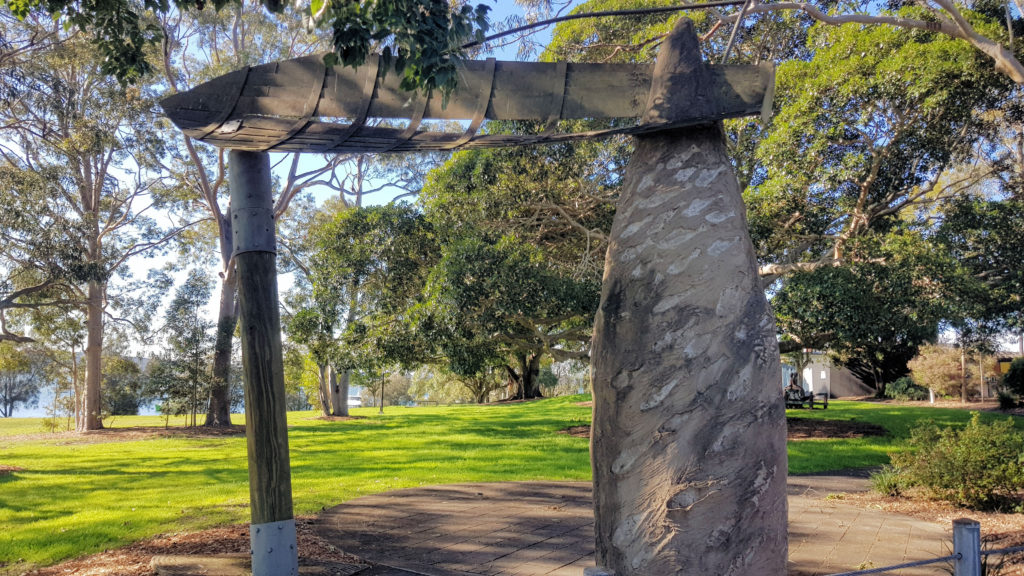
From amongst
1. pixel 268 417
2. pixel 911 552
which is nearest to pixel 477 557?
pixel 268 417

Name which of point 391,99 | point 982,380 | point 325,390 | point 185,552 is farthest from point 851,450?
point 325,390

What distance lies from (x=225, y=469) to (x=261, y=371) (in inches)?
374

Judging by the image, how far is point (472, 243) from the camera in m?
12.5

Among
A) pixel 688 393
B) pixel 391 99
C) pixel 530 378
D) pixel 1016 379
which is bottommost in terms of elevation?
pixel 530 378

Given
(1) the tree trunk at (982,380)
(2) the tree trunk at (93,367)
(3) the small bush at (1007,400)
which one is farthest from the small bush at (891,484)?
(2) the tree trunk at (93,367)

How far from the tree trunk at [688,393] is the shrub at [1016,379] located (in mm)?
24704

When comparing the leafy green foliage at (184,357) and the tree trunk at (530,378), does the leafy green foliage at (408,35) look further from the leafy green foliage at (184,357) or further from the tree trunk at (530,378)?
the tree trunk at (530,378)

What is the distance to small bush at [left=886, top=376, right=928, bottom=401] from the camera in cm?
2836

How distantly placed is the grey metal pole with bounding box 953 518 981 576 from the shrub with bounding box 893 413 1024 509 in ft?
15.4

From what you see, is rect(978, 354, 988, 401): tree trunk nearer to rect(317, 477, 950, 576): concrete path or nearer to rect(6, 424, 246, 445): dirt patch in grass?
rect(317, 477, 950, 576): concrete path

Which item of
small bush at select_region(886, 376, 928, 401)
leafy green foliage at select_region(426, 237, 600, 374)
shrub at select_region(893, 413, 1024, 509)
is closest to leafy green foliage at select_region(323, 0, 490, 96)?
shrub at select_region(893, 413, 1024, 509)

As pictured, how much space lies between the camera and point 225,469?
12.6 m

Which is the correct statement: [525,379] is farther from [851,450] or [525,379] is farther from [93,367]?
[851,450]

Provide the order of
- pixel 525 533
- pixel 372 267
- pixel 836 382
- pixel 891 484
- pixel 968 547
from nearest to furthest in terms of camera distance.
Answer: pixel 968 547
pixel 525 533
pixel 891 484
pixel 372 267
pixel 836 382
